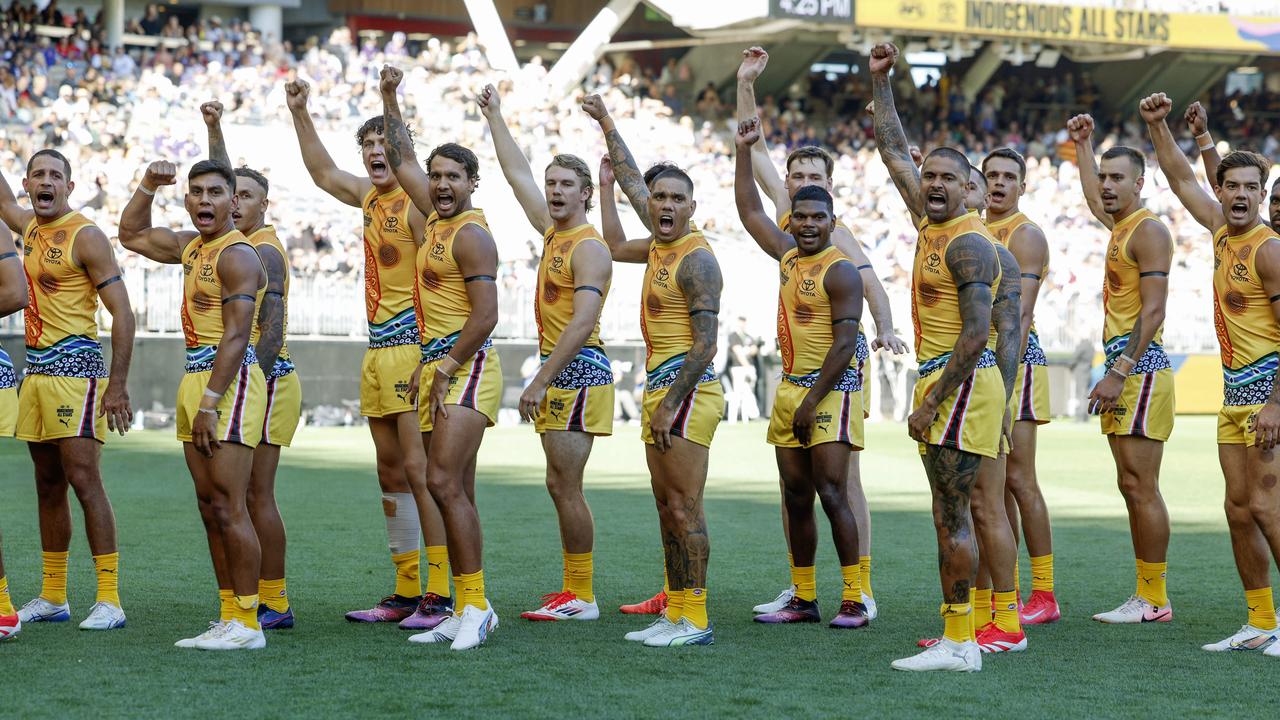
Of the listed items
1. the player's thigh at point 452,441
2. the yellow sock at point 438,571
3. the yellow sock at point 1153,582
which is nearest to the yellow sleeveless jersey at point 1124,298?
the yellow sock at point 1153,582

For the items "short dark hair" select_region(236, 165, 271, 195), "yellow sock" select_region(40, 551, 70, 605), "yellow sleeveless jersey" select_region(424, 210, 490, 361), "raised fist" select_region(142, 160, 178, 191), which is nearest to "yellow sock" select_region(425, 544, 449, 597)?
"yellow sleeveless jersey" select_region(424, 210, 490, 361)

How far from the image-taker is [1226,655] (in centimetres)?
747

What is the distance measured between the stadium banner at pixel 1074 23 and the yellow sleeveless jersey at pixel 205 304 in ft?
94.8

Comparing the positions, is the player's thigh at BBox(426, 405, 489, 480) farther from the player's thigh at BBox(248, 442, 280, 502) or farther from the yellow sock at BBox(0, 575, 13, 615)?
the yellow sock at BBox(0, 575, 13, 615)

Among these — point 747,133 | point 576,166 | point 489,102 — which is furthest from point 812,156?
point 489,102

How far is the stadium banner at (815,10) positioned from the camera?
1369 inches

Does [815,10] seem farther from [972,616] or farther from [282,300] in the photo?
[972,616]

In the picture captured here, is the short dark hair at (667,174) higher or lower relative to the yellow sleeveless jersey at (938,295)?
higher

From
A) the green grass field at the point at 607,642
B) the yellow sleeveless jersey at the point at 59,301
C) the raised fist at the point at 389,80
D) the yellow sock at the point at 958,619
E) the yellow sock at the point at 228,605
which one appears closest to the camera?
the green grass field at the point at 607,642

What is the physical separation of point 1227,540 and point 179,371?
15.6 meters

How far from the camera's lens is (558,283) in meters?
8.34

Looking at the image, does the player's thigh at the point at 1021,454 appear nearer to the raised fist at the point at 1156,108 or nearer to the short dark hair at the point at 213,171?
the raised fist at the point at 1156,108

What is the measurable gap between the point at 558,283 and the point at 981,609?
9.03ft

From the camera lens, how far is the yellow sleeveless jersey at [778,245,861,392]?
8.08m
